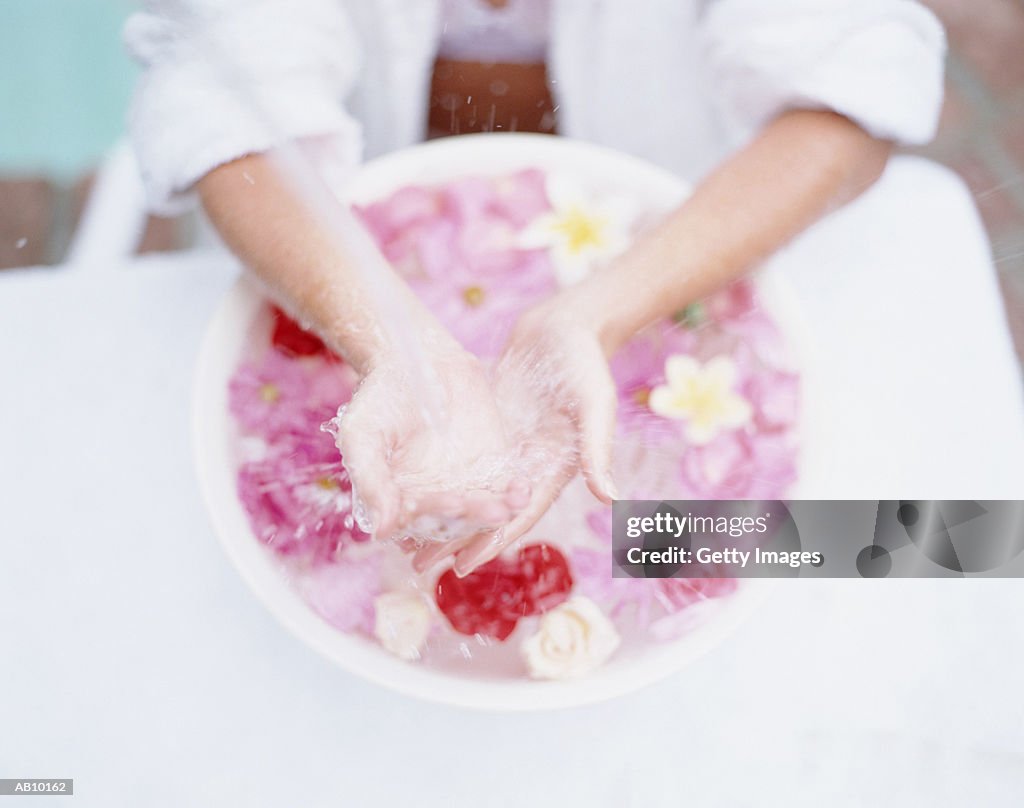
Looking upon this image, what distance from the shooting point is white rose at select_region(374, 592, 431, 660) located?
469 mm

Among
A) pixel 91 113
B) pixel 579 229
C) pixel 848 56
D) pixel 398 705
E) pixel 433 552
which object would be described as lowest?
pixel 398 705

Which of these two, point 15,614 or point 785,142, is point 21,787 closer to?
point 15,614

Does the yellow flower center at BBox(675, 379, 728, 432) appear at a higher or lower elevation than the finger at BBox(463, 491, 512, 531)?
higher

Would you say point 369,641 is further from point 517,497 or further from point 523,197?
point 523,197

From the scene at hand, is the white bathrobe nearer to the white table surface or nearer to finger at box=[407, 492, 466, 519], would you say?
the white table surface

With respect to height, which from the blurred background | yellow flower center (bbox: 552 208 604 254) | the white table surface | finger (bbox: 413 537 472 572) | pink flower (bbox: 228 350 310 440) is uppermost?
the blurred background

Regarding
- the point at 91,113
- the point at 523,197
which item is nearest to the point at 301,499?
the point at 523,197

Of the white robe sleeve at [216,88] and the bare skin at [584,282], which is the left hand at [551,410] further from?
the white robe sleeve at [216,88]

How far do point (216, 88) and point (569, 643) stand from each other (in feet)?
1.52

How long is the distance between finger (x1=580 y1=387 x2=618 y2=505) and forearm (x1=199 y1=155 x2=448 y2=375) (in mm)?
138

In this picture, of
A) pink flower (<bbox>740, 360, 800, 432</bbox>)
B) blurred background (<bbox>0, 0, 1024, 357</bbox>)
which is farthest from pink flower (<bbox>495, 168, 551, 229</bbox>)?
blurred background (<bbox>0, 0, 1024, 357</bbox>)

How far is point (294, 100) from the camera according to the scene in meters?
0.56

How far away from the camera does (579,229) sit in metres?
0.60

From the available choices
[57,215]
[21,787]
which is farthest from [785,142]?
[57,215]
